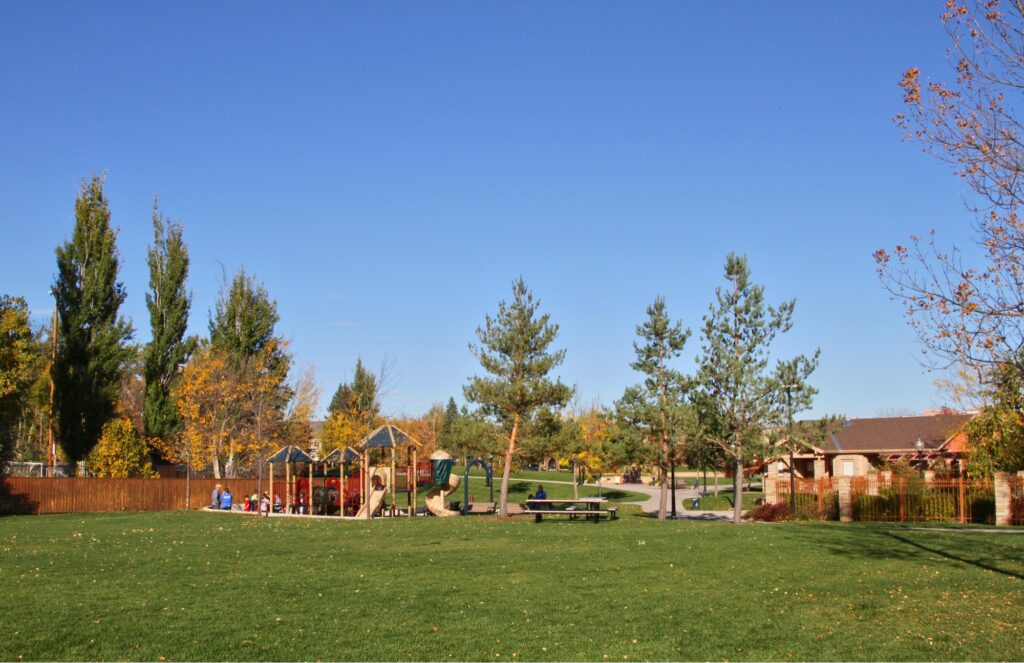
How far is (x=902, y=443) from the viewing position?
4725cm

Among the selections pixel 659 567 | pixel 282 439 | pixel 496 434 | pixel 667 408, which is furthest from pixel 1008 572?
pixel 282 439

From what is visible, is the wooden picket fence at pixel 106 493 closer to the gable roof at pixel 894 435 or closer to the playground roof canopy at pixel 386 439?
the playground roof canopy at pixel 386 439

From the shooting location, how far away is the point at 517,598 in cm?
1253

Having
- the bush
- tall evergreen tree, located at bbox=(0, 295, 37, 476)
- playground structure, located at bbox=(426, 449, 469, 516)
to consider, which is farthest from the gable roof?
tall evergreen tree, located at bbox=(0, 295, 37, 476)

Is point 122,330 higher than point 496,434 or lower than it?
higher

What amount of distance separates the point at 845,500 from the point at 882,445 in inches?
679

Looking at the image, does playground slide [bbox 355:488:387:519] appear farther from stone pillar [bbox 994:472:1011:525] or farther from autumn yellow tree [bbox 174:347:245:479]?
stone pillar [bbox 994:472:1011:525]

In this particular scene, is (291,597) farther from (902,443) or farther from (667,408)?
(902,443)

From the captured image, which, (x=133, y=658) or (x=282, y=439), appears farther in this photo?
(x=282, y=439)

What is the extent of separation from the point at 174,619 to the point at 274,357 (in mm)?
45578

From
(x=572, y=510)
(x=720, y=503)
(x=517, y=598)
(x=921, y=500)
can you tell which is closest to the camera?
(x=517, y=598)

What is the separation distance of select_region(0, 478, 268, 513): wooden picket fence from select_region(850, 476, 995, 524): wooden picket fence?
80.2ft

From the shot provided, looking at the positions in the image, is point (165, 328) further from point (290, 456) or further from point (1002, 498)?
point (1002, 498)

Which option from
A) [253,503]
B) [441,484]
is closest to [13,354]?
[253,503]
